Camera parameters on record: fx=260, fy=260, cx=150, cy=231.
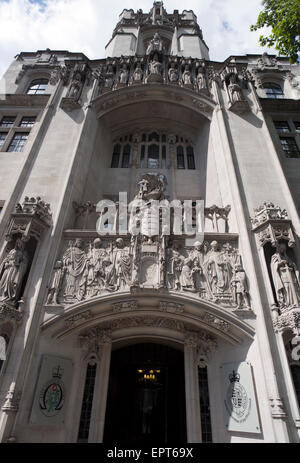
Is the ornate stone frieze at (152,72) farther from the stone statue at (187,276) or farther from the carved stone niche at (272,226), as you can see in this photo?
the stone statue at (187,276)

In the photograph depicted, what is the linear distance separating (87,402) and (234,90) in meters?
15.2

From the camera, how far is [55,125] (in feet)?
41.1

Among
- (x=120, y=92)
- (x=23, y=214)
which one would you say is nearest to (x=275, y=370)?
(x=23, y=214)

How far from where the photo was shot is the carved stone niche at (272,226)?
8266 mm

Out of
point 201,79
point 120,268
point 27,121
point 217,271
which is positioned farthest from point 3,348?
point 201,79

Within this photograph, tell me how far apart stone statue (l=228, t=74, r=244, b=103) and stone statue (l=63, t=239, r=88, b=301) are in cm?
1060

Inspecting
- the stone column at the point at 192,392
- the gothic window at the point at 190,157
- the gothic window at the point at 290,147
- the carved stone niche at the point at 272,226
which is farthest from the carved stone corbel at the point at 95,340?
the gothic window at the point at 290,147

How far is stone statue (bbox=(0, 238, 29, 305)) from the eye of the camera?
738 cm

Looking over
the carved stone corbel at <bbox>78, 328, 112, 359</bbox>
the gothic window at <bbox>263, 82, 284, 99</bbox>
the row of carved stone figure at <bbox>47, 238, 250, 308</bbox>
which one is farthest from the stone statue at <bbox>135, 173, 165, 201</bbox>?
the gothic window at <bbox>263, 82, 284, 99</bbox>

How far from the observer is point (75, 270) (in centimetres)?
849

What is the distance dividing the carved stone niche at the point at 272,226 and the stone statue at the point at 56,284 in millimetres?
6572

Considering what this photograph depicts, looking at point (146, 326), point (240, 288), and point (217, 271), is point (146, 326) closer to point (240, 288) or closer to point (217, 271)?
point (217, 271)

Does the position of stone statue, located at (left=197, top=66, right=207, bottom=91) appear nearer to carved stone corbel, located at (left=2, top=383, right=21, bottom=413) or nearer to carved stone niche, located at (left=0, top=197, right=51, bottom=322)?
carved stone niche, located at (left=0, top=197, right=51, bottom=322)
